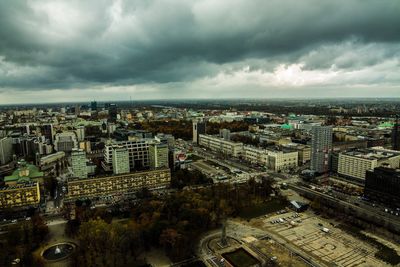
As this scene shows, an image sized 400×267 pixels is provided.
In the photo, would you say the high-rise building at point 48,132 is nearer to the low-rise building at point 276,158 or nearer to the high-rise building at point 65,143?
the high-rise building at point 65,143

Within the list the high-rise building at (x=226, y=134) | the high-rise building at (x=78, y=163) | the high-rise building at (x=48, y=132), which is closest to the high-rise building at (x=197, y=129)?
the high-rise building at (x=226, y=134)

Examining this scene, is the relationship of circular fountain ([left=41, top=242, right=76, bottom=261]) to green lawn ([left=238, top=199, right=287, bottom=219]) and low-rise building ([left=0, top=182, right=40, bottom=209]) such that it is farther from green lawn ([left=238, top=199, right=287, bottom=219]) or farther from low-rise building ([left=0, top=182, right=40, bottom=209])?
green lawn ([left=238, top=199, right=287, bottom=219])

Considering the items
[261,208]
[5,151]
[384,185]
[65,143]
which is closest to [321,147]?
[384,185]

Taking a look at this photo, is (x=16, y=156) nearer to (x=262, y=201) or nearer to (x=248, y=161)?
(x=248, y=161)

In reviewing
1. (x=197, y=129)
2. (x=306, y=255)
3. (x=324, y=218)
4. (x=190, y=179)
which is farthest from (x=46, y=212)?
(x=197, y=129)

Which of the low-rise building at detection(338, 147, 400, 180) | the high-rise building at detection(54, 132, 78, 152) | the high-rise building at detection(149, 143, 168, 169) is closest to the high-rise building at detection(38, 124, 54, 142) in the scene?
the high-rise building at detection(54, 132, 78, 152)

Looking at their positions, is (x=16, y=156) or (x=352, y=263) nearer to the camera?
(x=352, y=263)
